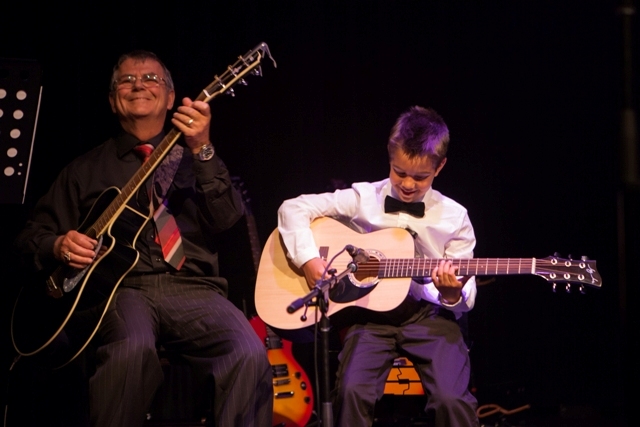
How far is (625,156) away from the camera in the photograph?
6.48 ft

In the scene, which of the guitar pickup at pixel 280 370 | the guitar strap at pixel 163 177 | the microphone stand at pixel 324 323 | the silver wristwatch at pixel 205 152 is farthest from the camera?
the guitar pickup at pixel 280 370

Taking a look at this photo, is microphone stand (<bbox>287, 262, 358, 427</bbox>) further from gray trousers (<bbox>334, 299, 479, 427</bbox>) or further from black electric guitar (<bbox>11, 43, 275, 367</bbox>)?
black electric guitar (<bbox>11, 43, 275, 367</bbox>)

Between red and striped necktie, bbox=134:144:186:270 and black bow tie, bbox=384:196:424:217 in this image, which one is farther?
black bow tie, bbox=384:196:424:217

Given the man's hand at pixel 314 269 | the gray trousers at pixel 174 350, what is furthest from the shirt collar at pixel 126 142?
the man's hand at pixel 314 269

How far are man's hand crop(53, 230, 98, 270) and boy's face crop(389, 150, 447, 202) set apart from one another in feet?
4.94

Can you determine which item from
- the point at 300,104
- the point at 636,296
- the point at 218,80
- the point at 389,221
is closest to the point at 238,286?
the point at 300,104

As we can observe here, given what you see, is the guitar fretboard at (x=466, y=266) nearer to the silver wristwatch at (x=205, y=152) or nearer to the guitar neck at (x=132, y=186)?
the silver wristwatch at (x=205, y=152)

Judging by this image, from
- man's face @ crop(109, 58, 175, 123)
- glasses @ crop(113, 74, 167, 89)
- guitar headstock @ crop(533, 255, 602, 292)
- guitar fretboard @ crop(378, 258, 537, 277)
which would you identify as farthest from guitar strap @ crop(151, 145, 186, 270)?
guitar headstock @ crop(533, 255, 602, 292)

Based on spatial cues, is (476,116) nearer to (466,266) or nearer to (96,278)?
(466,266)

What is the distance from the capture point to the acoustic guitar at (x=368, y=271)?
3275 millimetres

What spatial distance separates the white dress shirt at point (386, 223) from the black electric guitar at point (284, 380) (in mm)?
864

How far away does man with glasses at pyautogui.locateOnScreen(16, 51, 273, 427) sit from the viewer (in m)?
3.15

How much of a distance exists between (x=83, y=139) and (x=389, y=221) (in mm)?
2138

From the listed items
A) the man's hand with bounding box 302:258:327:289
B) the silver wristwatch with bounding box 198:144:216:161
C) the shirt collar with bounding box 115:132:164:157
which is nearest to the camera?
the silver wristwatch with bounding box 198:144:216:161
